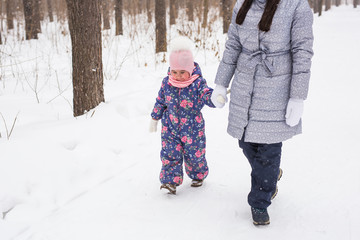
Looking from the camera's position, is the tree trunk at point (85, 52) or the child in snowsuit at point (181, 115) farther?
the tree trunk at point (85, 52)

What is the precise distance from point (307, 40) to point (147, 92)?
11.0 ft

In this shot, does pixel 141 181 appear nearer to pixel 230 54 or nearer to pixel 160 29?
pixel 230 54

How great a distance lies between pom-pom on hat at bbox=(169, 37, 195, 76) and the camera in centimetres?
232

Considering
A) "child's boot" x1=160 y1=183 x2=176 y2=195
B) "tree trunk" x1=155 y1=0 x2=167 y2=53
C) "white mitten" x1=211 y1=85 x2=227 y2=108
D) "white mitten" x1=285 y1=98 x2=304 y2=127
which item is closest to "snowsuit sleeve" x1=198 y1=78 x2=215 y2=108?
"white mitten" x1=211 y1=85 x2=227 y2=108

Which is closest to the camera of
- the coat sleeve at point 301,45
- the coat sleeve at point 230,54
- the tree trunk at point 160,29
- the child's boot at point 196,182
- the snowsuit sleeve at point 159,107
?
the coat sleeve at point 301,45

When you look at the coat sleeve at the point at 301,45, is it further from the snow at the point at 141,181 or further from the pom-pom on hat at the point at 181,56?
the snow at the point at 141,181

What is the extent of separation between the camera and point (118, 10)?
12359 millimetres

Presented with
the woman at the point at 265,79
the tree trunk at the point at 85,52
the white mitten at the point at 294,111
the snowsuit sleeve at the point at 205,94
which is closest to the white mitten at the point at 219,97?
the woman at the point at 265,79

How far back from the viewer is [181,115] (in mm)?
2484

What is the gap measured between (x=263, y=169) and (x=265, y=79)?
0.61 meters

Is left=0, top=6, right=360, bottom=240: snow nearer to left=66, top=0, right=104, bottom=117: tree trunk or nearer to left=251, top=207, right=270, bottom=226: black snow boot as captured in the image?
left=251, top=207, right=270, bottom=226: black snow boot

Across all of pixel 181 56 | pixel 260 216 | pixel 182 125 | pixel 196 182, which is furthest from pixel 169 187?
pixel 181 56

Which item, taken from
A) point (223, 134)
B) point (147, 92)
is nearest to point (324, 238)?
point (223, 134)

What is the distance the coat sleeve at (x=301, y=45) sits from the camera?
189 cm
